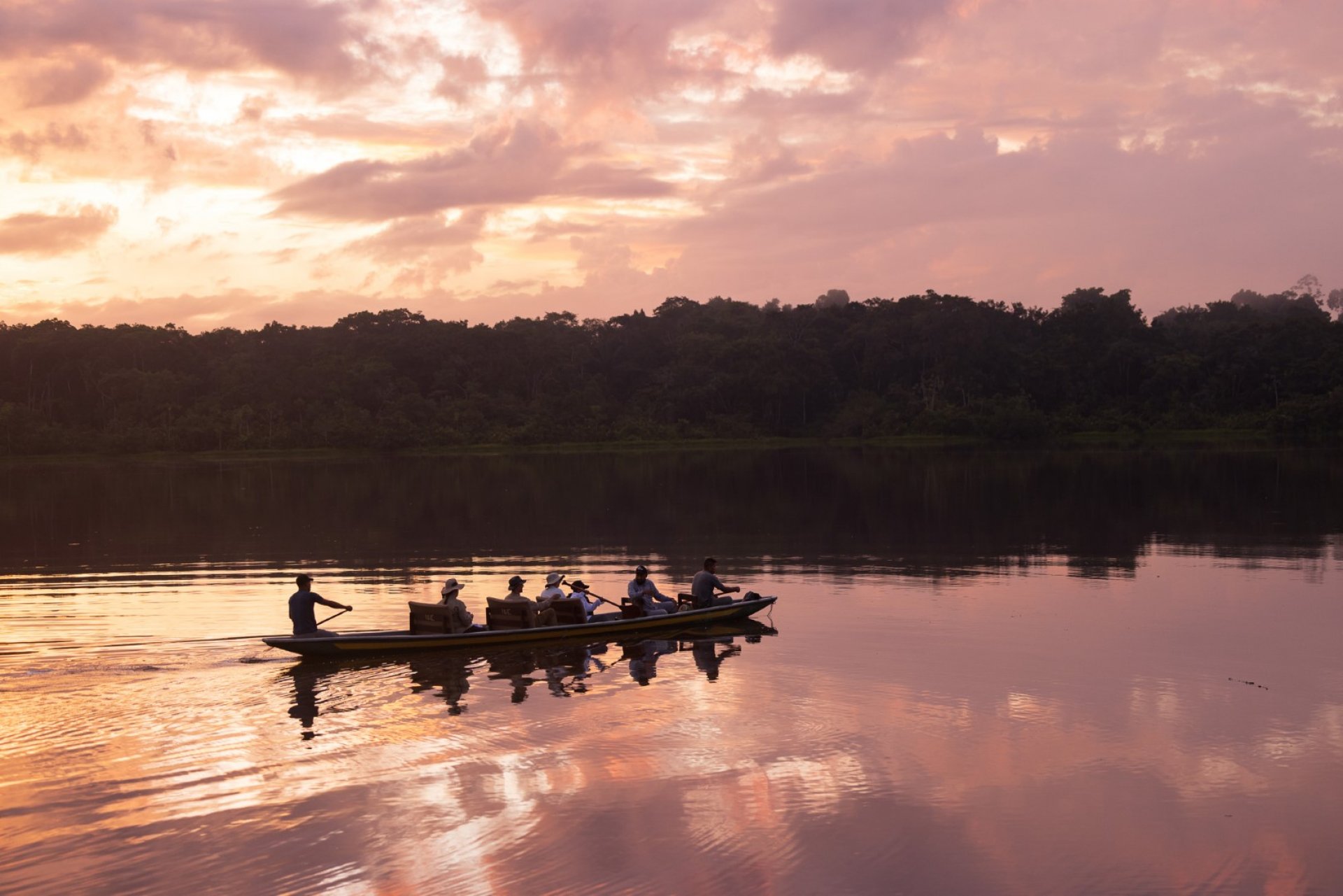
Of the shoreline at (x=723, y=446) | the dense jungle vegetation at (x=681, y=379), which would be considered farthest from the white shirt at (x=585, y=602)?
the dense jungle vegetation at (x=681, y=379)

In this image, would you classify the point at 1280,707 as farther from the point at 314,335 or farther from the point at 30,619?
the point at 314,335

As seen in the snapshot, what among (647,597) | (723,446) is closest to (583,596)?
(647,597)

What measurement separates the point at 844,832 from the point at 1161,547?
25127 mm

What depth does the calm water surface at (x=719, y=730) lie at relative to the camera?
442 inches

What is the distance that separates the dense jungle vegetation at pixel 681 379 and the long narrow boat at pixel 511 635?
8556 centimetres

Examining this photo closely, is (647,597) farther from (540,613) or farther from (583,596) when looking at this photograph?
(540,613)

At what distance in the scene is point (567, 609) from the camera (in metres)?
21.9

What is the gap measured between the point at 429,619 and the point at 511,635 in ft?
4.76

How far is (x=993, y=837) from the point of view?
38.7 ft

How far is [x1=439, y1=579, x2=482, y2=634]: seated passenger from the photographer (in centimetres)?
2066

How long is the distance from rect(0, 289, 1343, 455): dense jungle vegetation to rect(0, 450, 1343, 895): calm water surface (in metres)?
74.5

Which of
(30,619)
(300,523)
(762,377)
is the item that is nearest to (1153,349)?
(762,377)

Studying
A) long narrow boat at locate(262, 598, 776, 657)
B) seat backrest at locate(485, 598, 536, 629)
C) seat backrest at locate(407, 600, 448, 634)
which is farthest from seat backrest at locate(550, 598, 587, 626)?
seat backrest at locate(407, 600, 448, 634)

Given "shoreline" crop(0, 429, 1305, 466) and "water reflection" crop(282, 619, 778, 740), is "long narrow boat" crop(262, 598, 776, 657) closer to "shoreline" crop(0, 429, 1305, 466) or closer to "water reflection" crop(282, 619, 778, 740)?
"water reflection" crop(282, 619, 778, 740)
